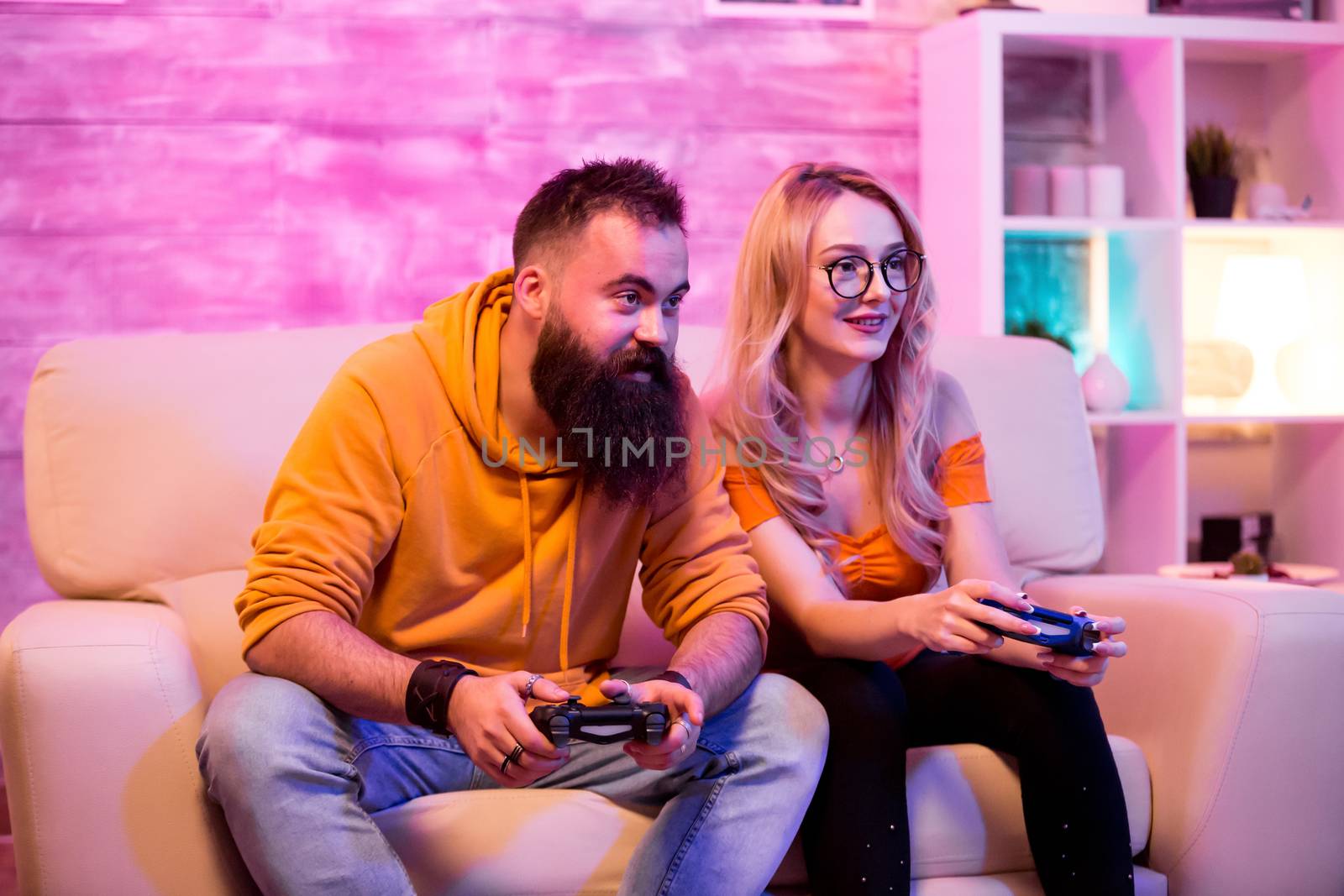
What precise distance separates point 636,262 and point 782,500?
0.44 meters

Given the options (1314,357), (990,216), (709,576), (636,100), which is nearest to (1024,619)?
(709,576)

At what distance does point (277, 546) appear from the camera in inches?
57.9

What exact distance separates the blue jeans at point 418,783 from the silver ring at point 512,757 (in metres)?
0.17

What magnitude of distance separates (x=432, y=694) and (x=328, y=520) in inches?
9.9

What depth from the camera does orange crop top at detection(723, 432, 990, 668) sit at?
1.82 metres

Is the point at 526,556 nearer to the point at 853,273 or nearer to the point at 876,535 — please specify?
the point at 876,535

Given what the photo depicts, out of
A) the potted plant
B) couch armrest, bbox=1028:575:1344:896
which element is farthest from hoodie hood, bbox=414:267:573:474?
the potted plant

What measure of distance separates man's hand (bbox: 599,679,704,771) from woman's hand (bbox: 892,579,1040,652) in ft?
1.04

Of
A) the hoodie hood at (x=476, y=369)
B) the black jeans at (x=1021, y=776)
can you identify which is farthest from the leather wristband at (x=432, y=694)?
the black jeans at (x=1021, y=776)

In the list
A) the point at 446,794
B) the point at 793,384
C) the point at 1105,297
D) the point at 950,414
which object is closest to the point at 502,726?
the point at 446,794

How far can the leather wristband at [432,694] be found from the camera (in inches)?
54.6

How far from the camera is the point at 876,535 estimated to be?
1.86 metres

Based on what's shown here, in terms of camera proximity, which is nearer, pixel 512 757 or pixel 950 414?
pixel 512 757

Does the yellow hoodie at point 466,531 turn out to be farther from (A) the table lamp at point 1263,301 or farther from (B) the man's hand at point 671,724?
(A) the table lamp at point 1263,301
